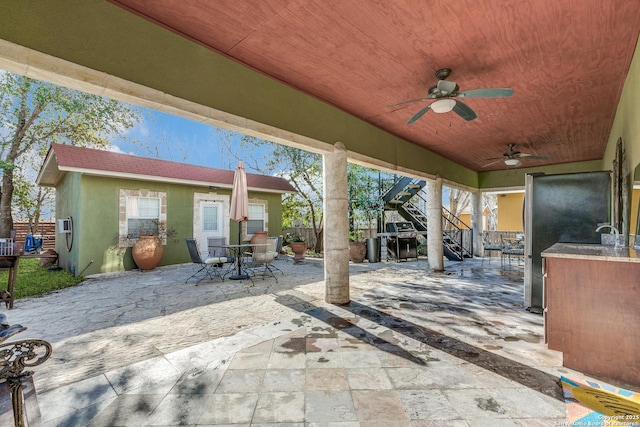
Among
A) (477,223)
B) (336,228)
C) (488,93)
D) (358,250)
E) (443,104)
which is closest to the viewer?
(488,93)

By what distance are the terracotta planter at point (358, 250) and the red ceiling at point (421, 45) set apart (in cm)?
529

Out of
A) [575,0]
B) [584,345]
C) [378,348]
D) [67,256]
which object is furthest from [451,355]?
[67,256]

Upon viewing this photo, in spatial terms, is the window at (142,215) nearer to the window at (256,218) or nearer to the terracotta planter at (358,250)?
the window at (256,218)

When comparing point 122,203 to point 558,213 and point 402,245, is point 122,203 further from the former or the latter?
point 558,213

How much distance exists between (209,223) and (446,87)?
27.7 feet

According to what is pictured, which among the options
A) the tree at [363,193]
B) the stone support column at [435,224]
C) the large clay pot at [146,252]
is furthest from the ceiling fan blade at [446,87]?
the large clay pot at [146,252]

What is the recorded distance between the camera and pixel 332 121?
4.65 meters

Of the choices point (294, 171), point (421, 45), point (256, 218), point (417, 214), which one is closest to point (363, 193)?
point (417, 214)

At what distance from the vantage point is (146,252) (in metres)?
7.59

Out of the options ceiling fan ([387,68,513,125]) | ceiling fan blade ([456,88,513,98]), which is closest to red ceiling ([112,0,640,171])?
ceiling fan ([387,68,513,125])

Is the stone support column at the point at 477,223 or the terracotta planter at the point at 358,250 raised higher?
the stone support column at the point at 477,223

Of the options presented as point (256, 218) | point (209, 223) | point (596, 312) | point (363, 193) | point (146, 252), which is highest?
point (363, 193)

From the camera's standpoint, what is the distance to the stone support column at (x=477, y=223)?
35.7 ft

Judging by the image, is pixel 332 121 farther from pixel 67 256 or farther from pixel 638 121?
pixel 67 256
